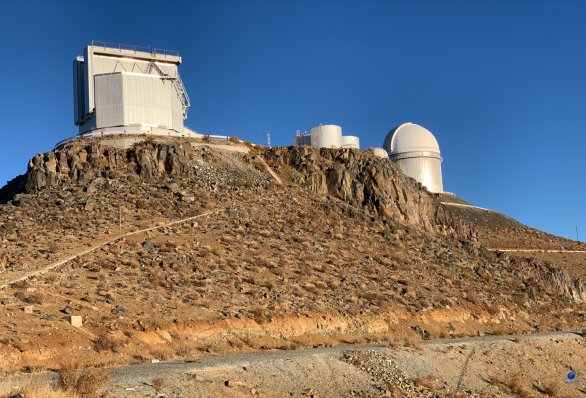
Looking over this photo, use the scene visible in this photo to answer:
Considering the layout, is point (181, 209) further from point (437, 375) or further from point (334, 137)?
point (334, 137)

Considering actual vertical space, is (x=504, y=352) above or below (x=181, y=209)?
below

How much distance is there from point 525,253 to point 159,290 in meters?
40.3

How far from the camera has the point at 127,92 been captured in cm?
4388

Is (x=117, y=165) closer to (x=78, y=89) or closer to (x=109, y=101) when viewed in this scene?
(x=109, y=101)

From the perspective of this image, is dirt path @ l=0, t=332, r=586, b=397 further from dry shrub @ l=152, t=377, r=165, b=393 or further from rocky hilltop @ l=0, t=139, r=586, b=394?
rocky hilltop @ l=0, t=139, r=586, b=394

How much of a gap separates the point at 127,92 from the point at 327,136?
17.3 m

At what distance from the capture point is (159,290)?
81.9 ft

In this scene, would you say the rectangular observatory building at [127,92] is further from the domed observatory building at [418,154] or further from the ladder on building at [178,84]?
the domed observatory building at [418,154]

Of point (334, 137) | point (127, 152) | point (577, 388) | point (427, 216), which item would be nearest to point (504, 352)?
point (577, 388)

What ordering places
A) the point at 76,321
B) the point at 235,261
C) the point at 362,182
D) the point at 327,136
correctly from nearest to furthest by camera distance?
1. the point at 76,321
2. the point at 235,261
3. the point at 362,182
4. the point at 327,136

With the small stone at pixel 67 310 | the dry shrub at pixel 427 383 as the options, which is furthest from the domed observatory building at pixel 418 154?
the small stone at pixel 67 310

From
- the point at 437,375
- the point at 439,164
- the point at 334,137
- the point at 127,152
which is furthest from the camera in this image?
the point at 439,164

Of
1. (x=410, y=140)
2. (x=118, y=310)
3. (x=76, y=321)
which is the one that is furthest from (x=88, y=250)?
(x=410, y=140)

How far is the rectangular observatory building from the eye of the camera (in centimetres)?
4381
